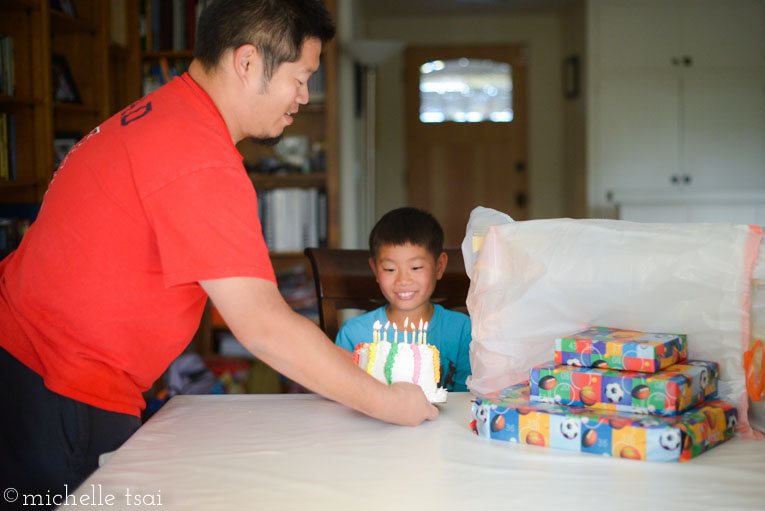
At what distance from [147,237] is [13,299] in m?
0.27

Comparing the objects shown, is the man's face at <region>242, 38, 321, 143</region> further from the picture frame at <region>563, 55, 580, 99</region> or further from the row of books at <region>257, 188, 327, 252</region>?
the picture frame at <region>563, 55, 580, 99</region>

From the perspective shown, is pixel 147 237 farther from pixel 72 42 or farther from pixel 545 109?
pixel 545 109

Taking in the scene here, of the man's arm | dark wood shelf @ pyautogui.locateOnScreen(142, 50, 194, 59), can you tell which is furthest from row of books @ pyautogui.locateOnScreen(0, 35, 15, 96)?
the man's arm

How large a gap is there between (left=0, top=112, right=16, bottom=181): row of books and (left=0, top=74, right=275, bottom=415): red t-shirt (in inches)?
71.9

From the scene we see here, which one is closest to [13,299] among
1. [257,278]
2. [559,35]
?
[257,278]

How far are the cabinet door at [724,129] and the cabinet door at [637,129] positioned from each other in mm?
108

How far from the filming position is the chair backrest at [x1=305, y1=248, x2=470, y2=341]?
6.23 ft

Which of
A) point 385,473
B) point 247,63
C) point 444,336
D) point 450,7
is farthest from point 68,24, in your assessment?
point 450,7

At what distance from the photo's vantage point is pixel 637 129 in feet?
18.5

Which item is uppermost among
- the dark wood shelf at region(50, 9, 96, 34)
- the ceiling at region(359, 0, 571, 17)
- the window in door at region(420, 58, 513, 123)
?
the ceiling at region(359, 0, 571, 17)

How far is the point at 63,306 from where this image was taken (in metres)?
1.15

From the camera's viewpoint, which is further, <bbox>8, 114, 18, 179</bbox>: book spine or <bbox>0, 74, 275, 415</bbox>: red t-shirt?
<bbox>8, 114, 18, 179</bbox>: book spine

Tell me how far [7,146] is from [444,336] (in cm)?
194

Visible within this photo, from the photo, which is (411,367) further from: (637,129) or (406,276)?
(637,129)
